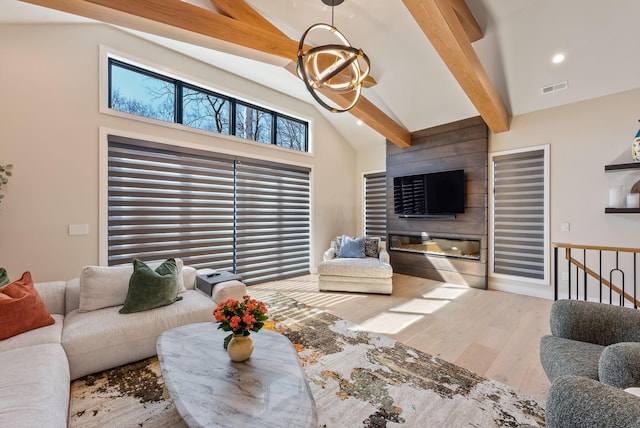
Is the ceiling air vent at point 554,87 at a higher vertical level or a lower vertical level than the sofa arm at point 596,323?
higher

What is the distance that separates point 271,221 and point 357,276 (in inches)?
73.6

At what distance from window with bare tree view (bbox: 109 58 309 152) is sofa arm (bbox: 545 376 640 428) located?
4.55 meters

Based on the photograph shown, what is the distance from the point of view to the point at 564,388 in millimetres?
963

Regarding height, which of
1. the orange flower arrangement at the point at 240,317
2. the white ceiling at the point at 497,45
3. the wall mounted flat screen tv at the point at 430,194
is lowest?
the orange flower arrangement at the point at 240,317

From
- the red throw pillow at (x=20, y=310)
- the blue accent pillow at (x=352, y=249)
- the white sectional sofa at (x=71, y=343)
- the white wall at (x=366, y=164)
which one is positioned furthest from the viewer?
the white wall at (x=366, y=164)

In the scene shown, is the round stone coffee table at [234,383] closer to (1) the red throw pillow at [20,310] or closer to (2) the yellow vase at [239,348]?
(2) the yellow vase at [239,348]

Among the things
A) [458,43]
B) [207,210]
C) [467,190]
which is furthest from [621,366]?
[207,210]

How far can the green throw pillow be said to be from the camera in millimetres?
2367

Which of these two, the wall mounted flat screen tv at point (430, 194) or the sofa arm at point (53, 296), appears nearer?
the sofa arm at point (53, 296)

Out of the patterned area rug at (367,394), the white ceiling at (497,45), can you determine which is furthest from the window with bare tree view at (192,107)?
the patterned area rug at (367,394)

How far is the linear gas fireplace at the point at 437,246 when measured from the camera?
15.6 feet

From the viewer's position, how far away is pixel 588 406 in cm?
87

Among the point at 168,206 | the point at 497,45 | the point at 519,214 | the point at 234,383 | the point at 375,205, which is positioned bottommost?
the point at 234,383

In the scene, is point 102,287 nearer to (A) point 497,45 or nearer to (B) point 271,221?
(B) point 271,221
